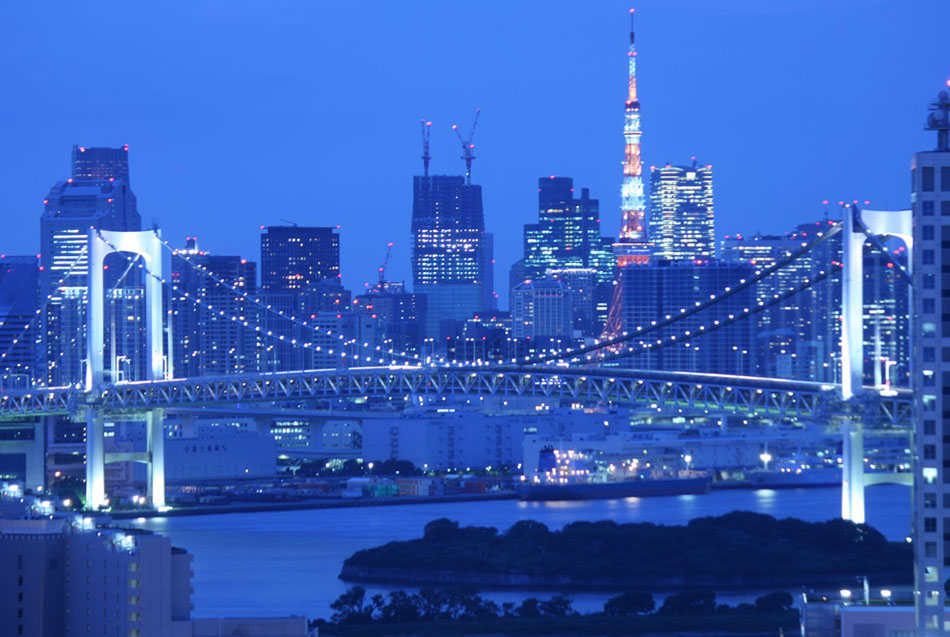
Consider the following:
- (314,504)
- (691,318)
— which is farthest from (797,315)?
(314,504)

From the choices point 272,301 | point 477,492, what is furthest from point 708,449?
point 272,301

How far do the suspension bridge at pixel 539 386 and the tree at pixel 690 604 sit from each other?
4.88 metres

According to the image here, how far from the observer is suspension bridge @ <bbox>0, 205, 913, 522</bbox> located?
31.9 metres

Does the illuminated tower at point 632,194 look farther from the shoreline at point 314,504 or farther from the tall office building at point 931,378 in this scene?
the tall office building at point 931,378

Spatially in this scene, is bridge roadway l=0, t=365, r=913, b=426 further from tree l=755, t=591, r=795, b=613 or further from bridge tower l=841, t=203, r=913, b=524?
tree l=755, t=591, r=795, b=613

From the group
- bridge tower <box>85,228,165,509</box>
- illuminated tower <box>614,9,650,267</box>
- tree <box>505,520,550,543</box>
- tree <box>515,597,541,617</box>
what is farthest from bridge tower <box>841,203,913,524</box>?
illuminated tower <box>614,9,650,267</box>

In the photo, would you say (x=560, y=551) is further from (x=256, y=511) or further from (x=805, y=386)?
(x=256, y=511)

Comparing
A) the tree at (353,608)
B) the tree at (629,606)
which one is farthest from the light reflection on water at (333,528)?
the tree at (629,606)

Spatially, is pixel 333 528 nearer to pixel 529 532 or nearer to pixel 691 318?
pixel 529 532

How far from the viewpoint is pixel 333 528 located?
39906 millimetres

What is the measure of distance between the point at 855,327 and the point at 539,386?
879 centimetres

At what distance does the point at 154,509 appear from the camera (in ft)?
140

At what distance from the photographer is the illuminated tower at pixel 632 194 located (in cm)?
9788

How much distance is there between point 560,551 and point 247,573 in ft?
13.6
